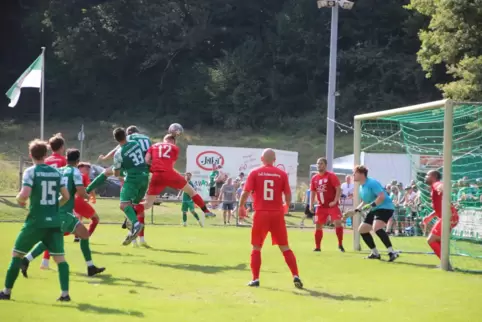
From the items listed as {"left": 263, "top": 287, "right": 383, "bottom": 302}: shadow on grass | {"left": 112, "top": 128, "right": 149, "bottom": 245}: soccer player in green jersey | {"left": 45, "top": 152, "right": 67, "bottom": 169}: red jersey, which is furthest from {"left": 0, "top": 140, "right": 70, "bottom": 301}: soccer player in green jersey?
{"left": 112, "top": 128, "right": 149, "bottom": 245}: soccer player in green jersey

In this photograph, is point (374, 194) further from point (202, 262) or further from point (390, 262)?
point (202, 262)

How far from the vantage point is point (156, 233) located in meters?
22.3

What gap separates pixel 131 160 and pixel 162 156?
68 centimetres

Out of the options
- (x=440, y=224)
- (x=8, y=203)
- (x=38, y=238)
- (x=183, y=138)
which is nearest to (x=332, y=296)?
(x=38, y=238)

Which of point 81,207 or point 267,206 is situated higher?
point 267,206

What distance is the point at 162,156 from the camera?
625 inches

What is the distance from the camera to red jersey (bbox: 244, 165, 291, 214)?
1162 centimetres

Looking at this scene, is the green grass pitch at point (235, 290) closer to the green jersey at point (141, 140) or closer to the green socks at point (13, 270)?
the green socks at point (13, 270)

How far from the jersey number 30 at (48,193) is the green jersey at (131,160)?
5495 mm

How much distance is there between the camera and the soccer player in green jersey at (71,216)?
458 inches

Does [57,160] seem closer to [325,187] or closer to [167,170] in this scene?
[167,170]

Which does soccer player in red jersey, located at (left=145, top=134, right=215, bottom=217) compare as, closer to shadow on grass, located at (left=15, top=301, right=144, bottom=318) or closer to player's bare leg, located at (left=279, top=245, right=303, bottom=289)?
player's bare leg, located at (left=279, top=245, right=303, bottom=289)

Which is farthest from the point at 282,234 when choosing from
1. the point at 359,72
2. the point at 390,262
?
the point at 359,72

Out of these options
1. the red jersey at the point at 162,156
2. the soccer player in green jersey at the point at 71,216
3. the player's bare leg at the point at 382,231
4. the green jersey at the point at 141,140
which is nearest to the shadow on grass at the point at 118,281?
the soccer player in green jersey at the point at 71,216
